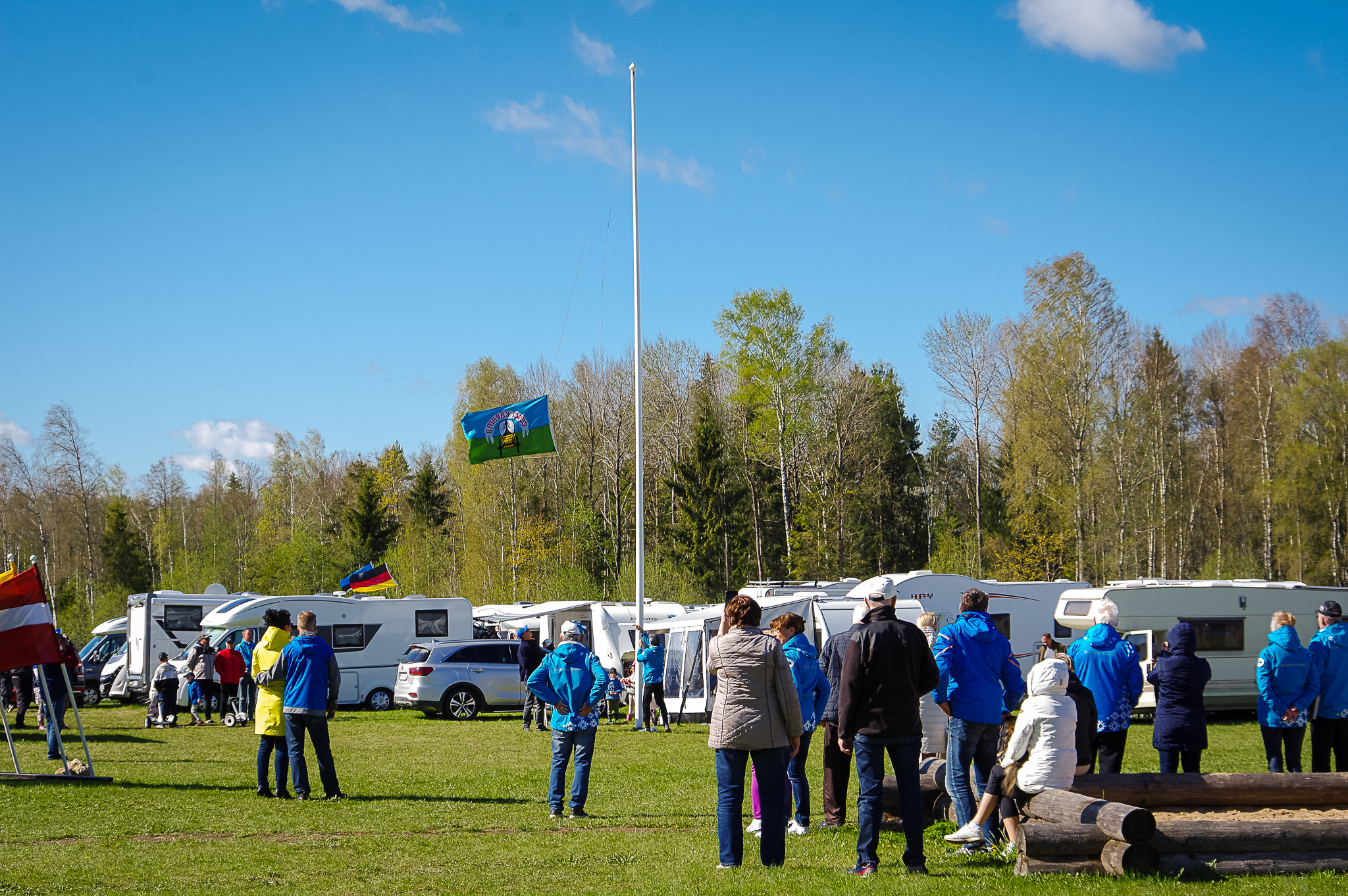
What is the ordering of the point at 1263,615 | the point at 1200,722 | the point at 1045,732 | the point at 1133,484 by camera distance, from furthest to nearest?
the point at 1133,484
the point at 1263,615
the point at 1200,722
the point at 1045,732

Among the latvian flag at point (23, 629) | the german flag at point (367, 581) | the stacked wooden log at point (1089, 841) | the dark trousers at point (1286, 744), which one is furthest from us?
the german flag at point (367, 581)

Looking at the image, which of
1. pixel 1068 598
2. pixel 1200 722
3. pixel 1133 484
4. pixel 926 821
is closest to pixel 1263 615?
pixel 1068 598

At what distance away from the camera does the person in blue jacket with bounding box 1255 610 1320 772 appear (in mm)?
10219

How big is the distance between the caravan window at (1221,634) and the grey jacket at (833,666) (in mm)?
15881

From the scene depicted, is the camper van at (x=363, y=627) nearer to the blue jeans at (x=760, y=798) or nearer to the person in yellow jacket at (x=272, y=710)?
the person in yellow jacket at (x=272, y=710)

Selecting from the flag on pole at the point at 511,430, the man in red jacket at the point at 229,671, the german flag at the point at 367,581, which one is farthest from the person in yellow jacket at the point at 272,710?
the german flag at the point at 367,581

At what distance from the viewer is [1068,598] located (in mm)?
23016

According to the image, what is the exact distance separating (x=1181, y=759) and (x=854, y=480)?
124ft

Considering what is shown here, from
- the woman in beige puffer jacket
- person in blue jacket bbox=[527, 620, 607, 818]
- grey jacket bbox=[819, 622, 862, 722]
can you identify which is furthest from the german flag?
the woman in beige puffer jacket

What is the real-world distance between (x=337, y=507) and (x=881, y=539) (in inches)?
1362

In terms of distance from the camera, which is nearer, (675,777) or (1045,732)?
(1045,732)

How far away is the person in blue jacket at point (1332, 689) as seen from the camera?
10.1 meters

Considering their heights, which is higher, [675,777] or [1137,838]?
[1137,838]

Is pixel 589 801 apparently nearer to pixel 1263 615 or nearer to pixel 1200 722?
pixel 1200 722
